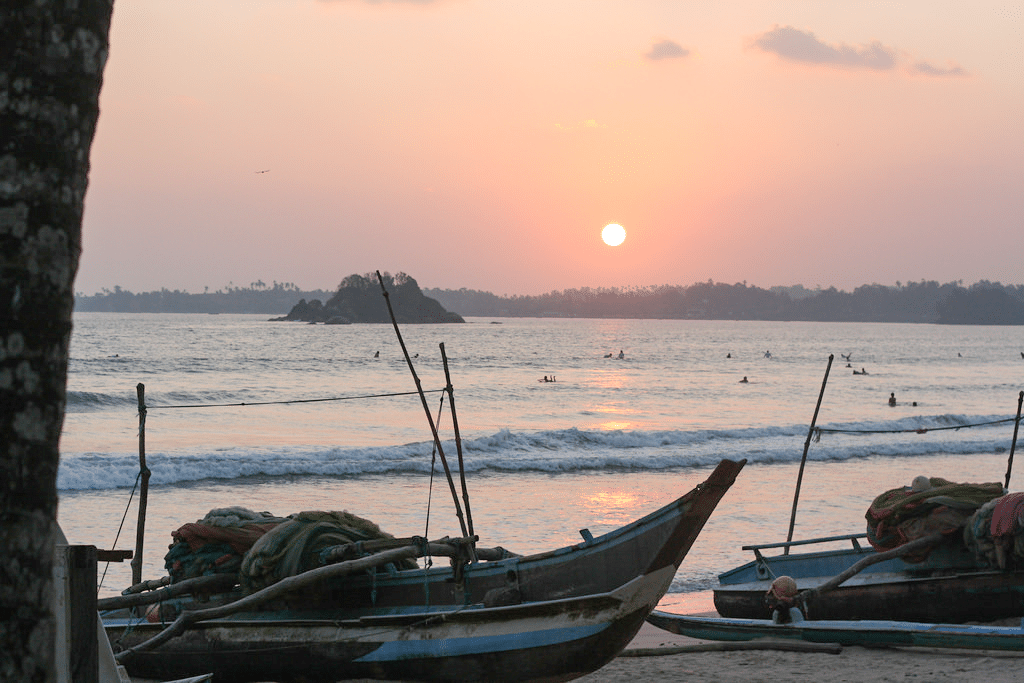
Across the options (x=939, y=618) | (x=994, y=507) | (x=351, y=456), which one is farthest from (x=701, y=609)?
(x=351, y=456)

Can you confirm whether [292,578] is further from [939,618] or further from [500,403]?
[500,403]

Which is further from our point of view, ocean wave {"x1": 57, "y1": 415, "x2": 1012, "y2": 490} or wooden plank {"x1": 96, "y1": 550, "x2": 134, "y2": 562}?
ocean wave {"x1": 57, "y1": 415, "x2": 1012, "y2": 490}

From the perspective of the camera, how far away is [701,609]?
1123 cm

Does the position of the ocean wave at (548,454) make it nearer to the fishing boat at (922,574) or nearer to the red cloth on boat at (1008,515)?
the fishing boat at (922,574)

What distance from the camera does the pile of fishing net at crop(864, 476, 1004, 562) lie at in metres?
9.52

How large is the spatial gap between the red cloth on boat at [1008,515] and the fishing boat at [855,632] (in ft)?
3.02

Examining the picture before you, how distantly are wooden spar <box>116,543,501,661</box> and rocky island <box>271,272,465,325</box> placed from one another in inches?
5652

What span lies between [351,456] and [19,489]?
2464 centimetres

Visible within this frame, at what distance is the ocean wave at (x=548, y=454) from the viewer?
2377 centimetres

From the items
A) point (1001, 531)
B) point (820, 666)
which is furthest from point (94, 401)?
point (1001, 531)

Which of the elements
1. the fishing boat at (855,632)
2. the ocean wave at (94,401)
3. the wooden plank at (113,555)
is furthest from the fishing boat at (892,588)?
the ocean wave at (94,401)

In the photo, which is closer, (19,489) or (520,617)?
(19,489)

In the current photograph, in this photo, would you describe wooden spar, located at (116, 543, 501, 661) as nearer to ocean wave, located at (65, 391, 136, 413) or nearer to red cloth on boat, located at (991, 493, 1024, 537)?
red cloth on boat, located at (991, 493, 1024, 537)

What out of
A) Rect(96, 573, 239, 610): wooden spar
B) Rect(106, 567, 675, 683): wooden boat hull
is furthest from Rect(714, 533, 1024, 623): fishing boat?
Rect(96, 573, 239, 610): wooden spar
